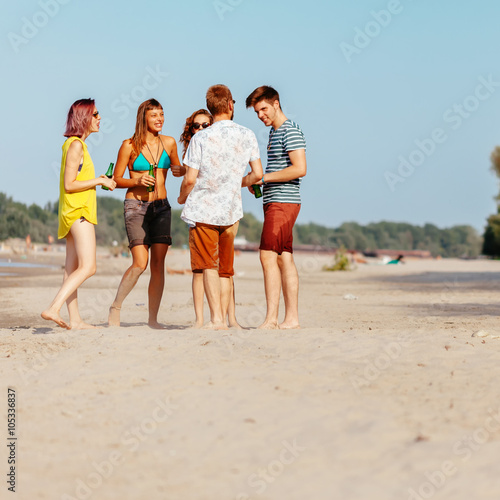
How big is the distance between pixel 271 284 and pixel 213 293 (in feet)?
2.16

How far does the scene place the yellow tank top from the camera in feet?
21.5

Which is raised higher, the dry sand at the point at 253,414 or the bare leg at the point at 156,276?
the bare leg at the point at 156,276

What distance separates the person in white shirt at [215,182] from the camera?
6453 mm

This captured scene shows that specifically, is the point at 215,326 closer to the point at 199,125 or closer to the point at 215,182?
the point at 215,182

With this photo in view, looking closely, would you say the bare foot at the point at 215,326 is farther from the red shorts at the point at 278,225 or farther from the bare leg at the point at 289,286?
the red shorts at the point at 278,225

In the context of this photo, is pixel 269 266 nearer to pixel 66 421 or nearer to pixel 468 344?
pixel 468 344

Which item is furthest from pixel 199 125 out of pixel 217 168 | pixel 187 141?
pixel 217 168

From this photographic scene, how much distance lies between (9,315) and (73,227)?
162 inches

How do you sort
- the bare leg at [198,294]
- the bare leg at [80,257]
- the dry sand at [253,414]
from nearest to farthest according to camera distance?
1. the dry sand at [253,414]
2. the bare leg at [80,257]
3. the bare leg at [198,294]

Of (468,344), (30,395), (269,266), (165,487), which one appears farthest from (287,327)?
(165,487)

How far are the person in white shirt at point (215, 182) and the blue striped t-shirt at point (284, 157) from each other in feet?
1.21

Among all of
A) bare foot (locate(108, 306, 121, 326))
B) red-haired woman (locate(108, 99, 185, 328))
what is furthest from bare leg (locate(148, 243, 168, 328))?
bare foot (locate(108, 306, 121, 326))

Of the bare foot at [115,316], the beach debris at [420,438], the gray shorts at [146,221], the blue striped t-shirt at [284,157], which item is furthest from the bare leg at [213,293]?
the beach debris at [420,438]

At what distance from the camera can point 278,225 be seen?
6809 millimetres
